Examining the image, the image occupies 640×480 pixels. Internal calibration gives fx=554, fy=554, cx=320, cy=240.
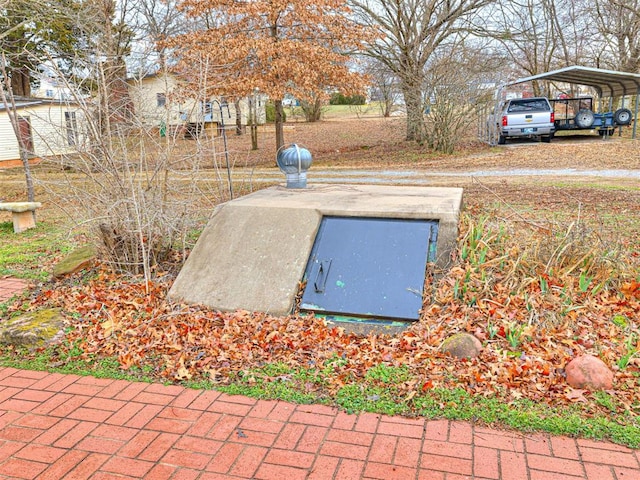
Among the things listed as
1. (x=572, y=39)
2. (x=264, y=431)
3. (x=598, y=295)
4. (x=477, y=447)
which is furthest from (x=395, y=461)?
(x=572, y=39)

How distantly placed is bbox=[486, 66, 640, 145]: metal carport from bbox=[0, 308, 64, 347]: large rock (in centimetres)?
1675

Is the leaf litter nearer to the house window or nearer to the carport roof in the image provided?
the house window

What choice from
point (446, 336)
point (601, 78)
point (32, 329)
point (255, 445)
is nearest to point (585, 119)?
point (601, 78)

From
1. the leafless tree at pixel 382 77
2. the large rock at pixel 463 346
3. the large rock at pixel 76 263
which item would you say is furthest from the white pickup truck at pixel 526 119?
the large rock at pixel 463 346

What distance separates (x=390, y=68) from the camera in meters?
19.9

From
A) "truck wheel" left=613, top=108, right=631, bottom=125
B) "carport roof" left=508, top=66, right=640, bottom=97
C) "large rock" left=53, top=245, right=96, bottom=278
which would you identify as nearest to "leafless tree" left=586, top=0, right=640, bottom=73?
"carport roof" left=508, top=66, right=640, bottom=97

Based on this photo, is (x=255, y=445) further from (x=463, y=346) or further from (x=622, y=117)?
(x=622, y=117)

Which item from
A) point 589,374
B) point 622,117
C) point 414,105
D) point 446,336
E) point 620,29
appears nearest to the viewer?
point 589,374

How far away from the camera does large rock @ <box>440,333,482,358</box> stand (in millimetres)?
3646

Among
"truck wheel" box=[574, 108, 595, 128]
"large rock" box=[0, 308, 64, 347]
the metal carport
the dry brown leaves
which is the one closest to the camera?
the dry brown leaves

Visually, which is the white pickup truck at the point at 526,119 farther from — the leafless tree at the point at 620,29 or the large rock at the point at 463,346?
the large rock at the point at 463,346

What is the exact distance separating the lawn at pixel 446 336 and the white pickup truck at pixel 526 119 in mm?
13461

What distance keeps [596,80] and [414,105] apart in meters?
8.01

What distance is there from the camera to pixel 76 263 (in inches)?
219
